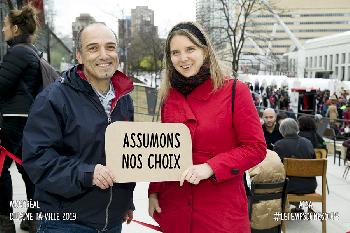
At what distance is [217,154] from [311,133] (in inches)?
235

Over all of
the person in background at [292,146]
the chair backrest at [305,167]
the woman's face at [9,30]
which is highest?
the woman's face at [9,30]

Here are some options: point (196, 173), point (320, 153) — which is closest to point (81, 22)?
point (320, 153)

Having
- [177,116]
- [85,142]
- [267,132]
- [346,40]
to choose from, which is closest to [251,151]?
[177,116]

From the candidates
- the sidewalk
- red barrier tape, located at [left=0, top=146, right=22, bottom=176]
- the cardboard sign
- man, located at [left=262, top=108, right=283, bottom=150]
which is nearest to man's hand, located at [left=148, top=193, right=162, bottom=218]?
the cardboard sign

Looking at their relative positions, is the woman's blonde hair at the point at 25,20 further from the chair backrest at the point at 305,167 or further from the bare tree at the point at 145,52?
the bare tree at the point at 145,52

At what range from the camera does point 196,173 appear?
7.43 ft

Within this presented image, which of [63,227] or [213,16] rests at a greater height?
[213,16]

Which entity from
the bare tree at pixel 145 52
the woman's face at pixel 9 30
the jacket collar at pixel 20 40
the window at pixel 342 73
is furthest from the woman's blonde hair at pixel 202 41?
the window at pixel 342 73

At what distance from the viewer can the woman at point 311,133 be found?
25.7 feet

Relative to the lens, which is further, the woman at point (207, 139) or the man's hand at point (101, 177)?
the woman at point (207, 139)

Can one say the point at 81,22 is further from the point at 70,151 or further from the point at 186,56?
the point at 70,151

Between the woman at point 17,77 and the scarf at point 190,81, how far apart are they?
191 cm

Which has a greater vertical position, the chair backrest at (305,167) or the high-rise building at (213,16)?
the high-rise building at (213,16)

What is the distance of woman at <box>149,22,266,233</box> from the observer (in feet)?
7.72
